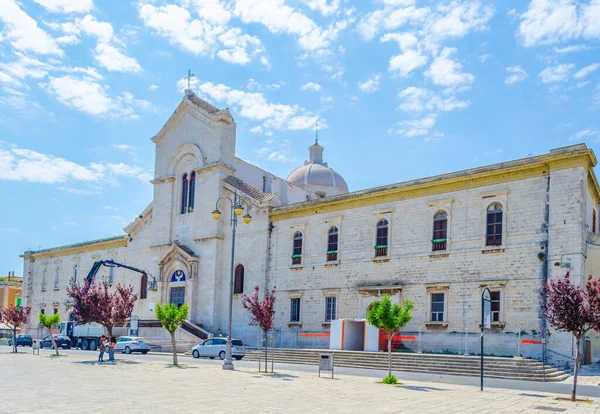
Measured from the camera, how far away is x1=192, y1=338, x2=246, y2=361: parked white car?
3300 centimetres

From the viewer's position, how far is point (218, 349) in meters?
33.3

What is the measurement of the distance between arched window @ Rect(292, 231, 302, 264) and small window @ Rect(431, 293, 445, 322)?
9.94 meters

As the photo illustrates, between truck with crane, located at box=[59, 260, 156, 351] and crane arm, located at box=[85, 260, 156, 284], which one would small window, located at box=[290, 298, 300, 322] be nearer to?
truck with crane, located at box=[59, 260, 156, 351]

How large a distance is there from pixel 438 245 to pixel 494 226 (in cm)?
324

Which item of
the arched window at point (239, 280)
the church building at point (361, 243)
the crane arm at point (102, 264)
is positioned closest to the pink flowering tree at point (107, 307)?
the church building at point (361, 243)

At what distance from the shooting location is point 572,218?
27.1 meters

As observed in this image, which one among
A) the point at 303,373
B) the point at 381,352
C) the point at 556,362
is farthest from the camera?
the point at 381,352

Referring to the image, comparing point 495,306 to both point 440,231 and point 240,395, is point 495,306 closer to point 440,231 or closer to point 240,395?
point 440,231

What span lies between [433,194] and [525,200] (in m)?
5.14

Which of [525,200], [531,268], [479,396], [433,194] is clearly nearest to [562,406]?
[479,396]

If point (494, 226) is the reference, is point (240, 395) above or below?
below

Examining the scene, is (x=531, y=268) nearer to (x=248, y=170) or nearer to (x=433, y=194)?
(x=433, y=194)

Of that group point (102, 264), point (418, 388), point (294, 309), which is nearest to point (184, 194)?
point (102, 264)

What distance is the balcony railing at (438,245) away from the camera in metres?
31.7
